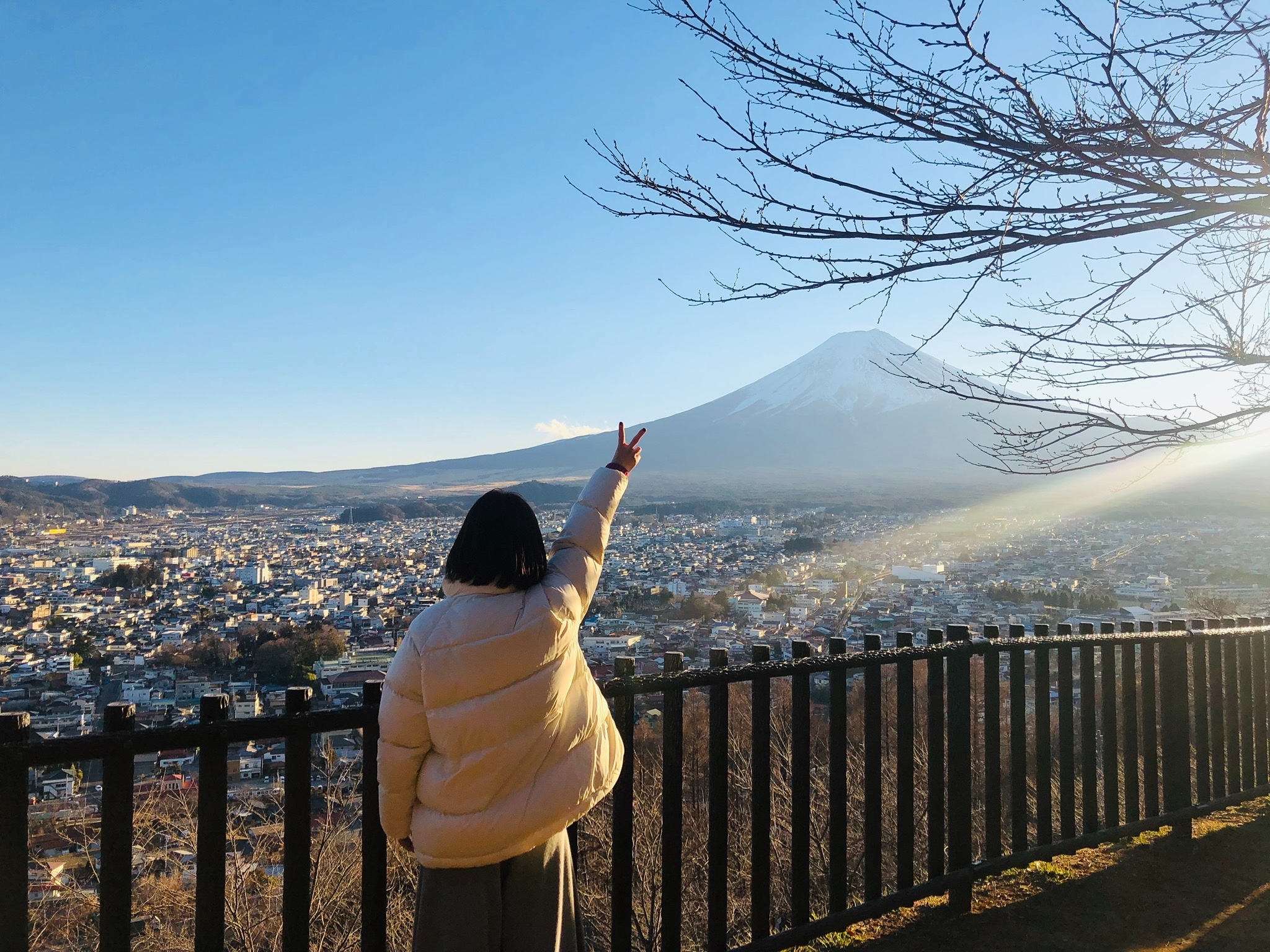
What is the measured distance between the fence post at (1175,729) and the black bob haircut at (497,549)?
4.33 metres

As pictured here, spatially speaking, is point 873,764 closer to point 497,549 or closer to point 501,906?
point 501,906

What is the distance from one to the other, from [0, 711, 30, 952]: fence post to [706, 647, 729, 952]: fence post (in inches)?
78.7

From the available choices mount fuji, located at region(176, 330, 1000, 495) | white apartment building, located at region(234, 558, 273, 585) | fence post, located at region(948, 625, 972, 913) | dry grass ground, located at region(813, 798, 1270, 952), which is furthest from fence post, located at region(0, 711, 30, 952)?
mount fuji, located at region(176, 330, 1000, 495)

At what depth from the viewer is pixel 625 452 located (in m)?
2.52

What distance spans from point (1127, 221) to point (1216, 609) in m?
10.0

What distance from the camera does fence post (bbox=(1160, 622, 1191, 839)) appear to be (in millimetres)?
4594

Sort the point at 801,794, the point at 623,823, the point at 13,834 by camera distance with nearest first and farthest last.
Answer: the point at 13,834 → the point at 623,823 → the point at 801,794

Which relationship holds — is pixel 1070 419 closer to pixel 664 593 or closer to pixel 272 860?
pixel 272 860

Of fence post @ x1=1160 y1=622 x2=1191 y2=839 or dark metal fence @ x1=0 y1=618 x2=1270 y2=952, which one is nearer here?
dark metal fence @ x1=0 y1=618 x2=1270 y2=952

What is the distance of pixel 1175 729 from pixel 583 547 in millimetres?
4274

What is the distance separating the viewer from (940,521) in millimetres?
33625

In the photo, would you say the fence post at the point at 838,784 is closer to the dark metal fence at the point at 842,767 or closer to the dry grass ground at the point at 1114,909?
the dark metal fence at the point at 842,767

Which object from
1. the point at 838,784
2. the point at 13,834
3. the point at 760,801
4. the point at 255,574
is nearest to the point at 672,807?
the point at 760,801

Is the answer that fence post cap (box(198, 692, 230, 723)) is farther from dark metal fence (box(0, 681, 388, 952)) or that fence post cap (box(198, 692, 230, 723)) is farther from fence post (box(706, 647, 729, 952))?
fence post (box(706, 647, 729, 952))
